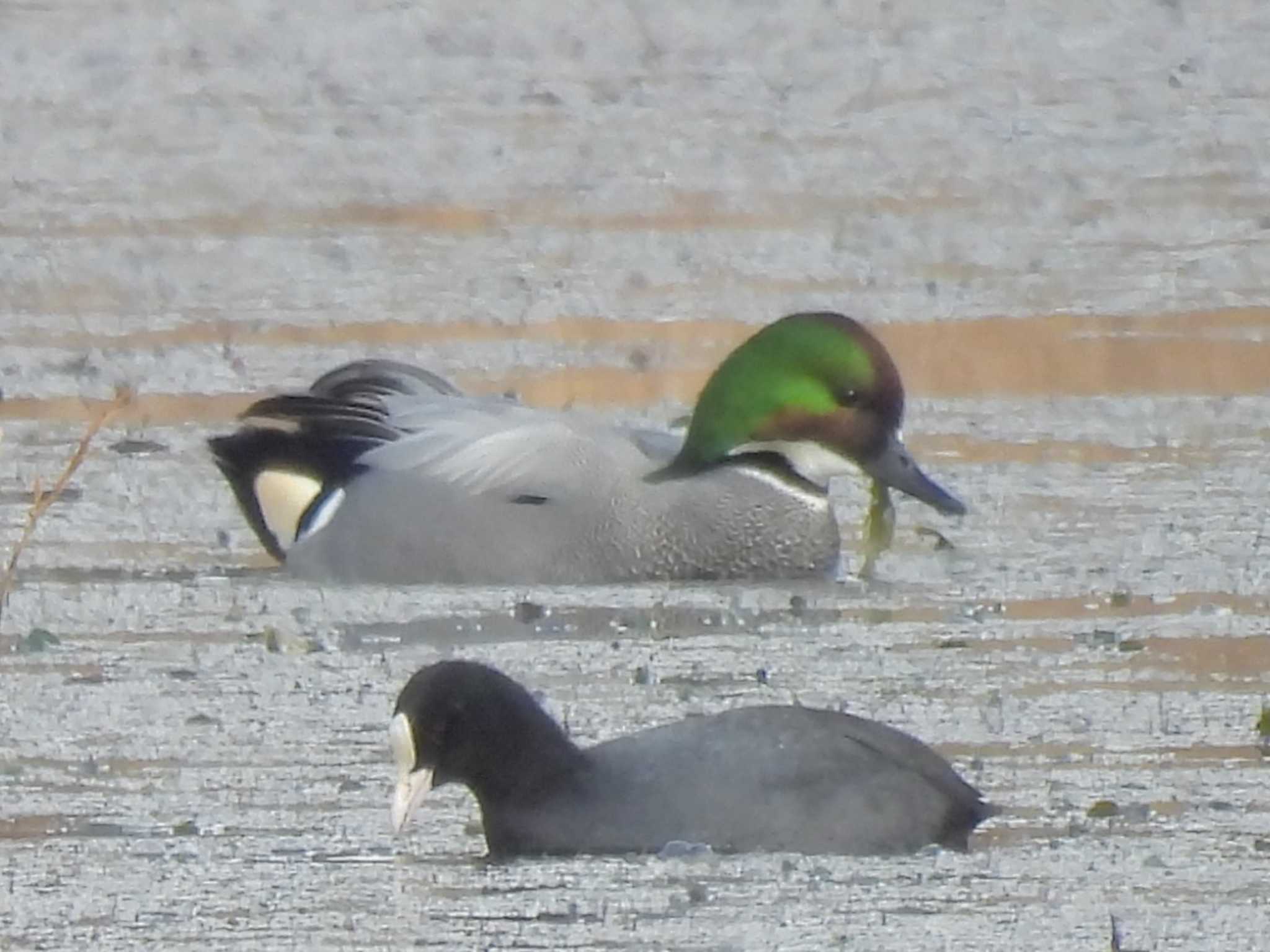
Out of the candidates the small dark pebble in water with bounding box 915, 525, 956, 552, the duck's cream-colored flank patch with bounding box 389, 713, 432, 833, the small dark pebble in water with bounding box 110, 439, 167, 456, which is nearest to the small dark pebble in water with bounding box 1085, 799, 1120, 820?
the duck's cream-colored flank patch with bounding box 389, 713, 432, 833

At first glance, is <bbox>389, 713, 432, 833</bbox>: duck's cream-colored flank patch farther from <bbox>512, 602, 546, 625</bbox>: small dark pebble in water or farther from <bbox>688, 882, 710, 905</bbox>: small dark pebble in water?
<bbox>512, 602, 546, 625</bbox>: small dark pebble in water

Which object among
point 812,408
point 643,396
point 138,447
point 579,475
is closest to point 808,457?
point 812,408

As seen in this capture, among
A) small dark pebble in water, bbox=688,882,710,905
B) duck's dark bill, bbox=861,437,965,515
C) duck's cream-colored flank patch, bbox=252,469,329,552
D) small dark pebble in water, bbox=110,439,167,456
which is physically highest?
duck's dark bill, bbox=861,437,965,515

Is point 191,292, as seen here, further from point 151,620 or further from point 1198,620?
point 1198,620

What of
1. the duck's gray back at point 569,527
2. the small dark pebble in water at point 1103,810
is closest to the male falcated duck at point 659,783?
the small dark pebble in water at point 1103,810

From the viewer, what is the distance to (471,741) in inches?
231

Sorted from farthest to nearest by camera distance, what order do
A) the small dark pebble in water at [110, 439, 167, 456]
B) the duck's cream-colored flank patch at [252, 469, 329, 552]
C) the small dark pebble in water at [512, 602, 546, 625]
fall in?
the small dark pebble in water at [110, 439, 167, 456]
the duck's cream-colored flank patch at [252, 469, 329, 552]
the small dark pebble in water at [512, 602, 546, 625]

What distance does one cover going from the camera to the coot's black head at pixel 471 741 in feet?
19.2

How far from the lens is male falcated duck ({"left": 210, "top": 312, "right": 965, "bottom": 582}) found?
8344mm

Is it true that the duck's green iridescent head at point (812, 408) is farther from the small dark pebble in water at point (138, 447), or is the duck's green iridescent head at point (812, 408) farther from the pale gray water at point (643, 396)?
the small dark pebble in water at point (138, 447)

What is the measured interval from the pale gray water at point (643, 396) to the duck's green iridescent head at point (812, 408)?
0.76ft

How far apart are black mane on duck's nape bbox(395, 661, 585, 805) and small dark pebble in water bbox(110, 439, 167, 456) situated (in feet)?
10.9

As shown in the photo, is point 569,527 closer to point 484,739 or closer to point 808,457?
point 808,457

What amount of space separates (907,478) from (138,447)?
1992 mm
